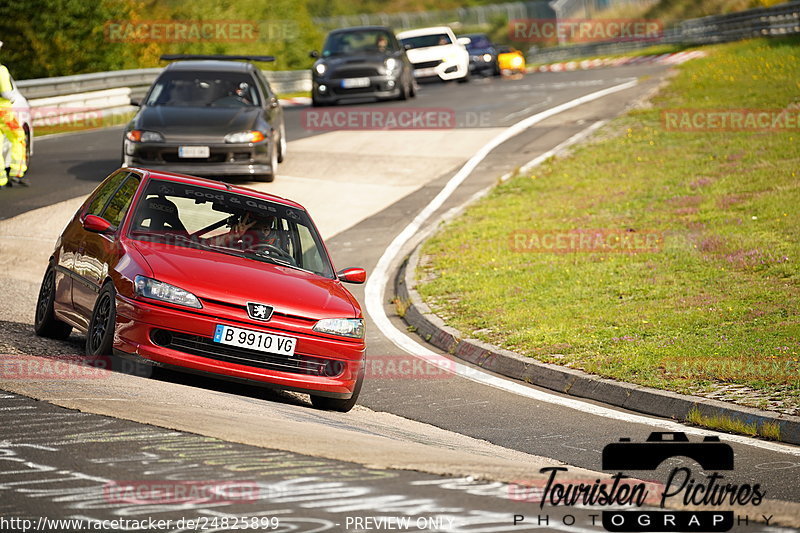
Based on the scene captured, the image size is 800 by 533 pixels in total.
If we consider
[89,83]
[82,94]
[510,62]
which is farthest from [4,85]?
[510,62]

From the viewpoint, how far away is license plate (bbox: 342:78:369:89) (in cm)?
2841

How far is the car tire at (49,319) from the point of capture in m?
9.54

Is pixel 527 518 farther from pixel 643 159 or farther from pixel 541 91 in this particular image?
pixel 541 91

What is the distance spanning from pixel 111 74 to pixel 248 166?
12106 mm

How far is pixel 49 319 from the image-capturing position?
9.55 meters

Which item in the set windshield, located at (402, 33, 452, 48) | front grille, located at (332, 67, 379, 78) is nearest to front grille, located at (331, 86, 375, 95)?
front grille, located at (332, 67, 379, 78)

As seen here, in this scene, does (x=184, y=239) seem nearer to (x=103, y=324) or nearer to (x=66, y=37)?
(x=103, y=324)

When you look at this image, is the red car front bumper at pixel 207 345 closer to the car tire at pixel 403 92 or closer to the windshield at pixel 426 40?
the car tire at pixel 403 92

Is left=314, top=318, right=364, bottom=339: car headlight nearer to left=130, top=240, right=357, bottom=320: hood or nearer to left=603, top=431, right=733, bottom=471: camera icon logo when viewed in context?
left=130, top=240, right=357, bottom=320: hood

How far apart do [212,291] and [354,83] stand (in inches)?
834

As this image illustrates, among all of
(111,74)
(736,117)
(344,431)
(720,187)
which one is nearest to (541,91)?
(736,117)

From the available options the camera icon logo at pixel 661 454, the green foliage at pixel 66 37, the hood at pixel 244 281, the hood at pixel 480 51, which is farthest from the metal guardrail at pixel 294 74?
the camera icon logo at pixel 661 454

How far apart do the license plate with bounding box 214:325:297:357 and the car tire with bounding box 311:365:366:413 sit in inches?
22.5

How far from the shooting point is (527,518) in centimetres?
504
